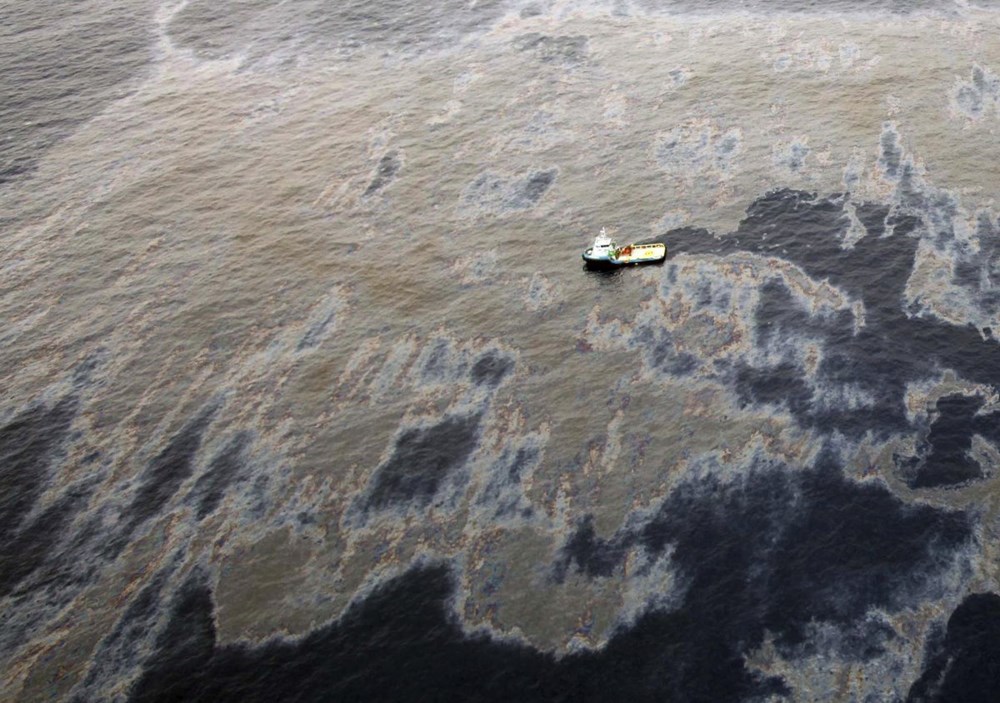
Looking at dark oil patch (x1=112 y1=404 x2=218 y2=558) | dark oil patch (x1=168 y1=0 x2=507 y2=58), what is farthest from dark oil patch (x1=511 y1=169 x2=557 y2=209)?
dark oil patch (x1=168 y1=0 x2=507 y2=58)

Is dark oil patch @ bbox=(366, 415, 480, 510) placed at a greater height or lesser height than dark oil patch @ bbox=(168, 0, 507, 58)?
lesser

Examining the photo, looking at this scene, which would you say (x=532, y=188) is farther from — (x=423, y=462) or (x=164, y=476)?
(x=164, y=476)

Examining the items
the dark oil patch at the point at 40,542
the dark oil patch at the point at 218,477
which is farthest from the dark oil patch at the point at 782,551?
the dark oil patch at the point at 40,542

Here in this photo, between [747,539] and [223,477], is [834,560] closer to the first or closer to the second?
[747,539]

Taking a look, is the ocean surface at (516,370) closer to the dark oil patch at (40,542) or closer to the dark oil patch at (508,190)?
the dark oil patch at (40,542)

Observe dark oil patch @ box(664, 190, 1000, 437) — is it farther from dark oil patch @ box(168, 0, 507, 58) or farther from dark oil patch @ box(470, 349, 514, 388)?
dark oil patch @ box(168, 0, 507, 58)
